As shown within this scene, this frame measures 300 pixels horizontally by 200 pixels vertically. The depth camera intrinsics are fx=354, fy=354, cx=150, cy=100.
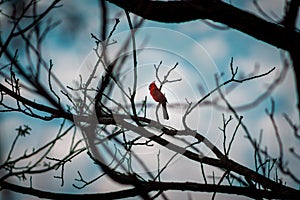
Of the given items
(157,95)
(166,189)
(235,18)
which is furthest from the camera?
(157,95)

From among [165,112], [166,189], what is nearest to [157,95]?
[165,112]

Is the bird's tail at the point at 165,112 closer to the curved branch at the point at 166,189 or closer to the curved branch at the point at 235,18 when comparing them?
the curved branch at the point at 166,189

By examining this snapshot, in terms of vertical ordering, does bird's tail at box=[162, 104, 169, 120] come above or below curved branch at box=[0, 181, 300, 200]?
above

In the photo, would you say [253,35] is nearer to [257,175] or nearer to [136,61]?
[136,61]

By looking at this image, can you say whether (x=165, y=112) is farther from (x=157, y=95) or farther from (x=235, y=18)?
(x=235, y=18)

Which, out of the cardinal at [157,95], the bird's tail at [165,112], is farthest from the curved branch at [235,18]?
the bird's tail at [165,112]

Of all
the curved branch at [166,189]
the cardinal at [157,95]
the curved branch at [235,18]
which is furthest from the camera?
the cardinal at [157,95]

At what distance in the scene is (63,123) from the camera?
8.68 ft

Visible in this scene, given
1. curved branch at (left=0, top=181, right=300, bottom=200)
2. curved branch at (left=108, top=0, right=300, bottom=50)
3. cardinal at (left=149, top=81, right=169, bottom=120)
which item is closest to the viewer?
curved branch at (left=108, top=0, right=300, bottom=50)

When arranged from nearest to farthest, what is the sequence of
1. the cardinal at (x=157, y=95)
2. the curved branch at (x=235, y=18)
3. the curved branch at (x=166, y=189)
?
the curved branch at (x=235, y=18)
the curved branch at (x=166, y=189)
the cardinal at (x=157, y=95)

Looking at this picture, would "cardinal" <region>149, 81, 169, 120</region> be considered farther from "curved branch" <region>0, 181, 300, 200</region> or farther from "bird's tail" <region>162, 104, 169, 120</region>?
"curved branch" <region>0, 181, 300, 200</region>

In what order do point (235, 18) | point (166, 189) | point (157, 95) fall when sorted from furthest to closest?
point (157, 95)
point (166, 189)
point (235, 18)

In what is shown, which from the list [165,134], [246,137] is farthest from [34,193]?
[246,137]

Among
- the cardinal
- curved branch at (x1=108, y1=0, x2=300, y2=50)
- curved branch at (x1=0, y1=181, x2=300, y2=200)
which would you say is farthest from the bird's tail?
curved branch at (x1=108, y1=0, x2=300, y2=50)
